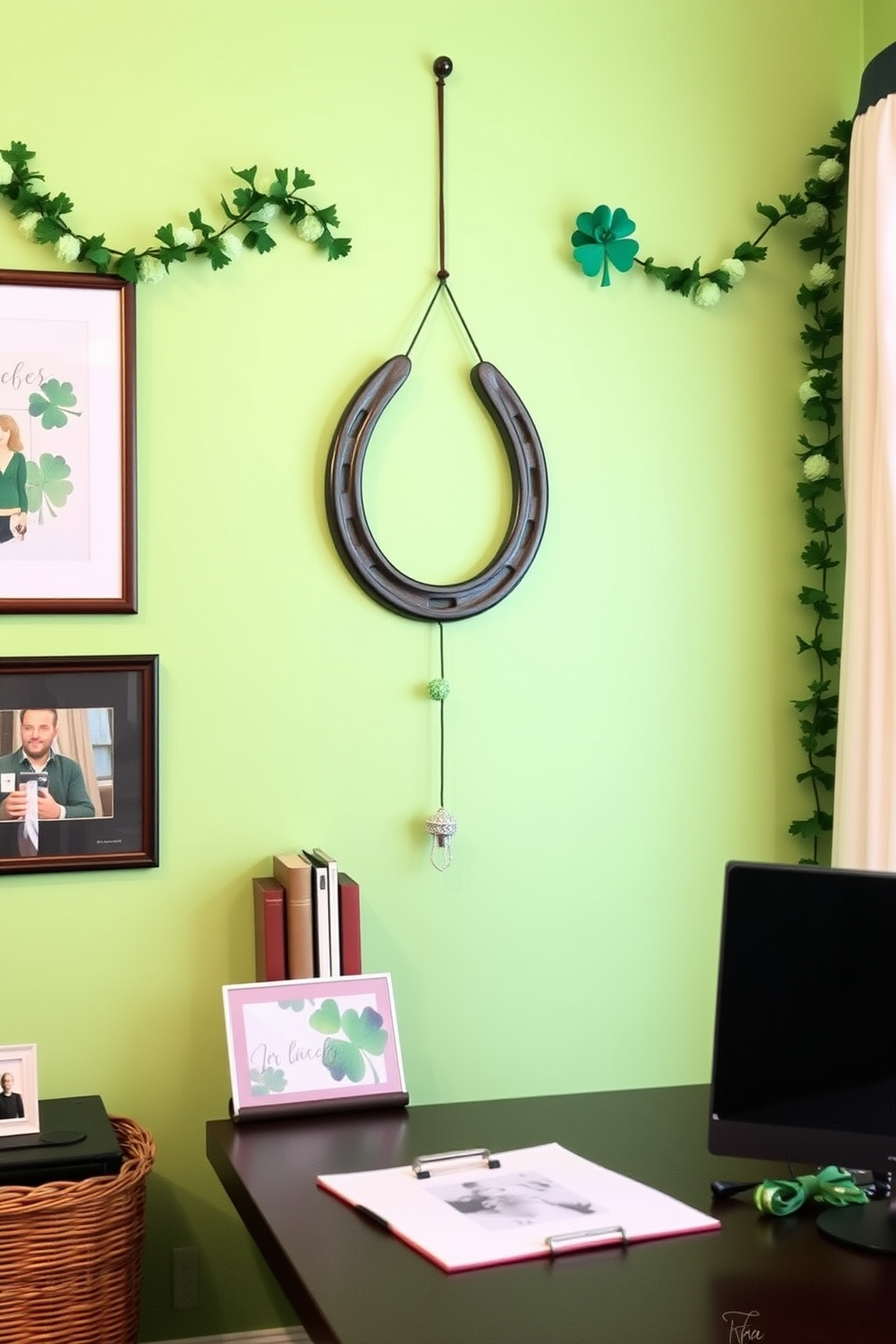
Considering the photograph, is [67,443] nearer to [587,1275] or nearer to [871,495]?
[871,495]

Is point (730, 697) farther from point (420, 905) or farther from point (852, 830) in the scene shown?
point (420, 905)

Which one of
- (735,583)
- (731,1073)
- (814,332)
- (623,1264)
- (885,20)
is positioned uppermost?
(885,20)

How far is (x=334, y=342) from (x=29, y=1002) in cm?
126

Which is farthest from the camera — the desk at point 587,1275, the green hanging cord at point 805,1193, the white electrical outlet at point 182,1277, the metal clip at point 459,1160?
the white electrical outlet at point 182,1277

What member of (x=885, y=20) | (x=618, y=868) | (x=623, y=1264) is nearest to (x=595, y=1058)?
(x=618, y=868)

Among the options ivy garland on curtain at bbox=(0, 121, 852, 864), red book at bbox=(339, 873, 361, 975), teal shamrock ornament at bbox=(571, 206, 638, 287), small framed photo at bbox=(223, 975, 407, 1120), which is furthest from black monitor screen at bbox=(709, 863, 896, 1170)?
teal shamrock ornament at bbox=(571, 206, 638, 287)

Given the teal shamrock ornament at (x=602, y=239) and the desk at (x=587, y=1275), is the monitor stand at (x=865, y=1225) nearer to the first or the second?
the desk at (x=587, y=1275)

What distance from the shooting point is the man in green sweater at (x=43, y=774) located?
2.40 meters

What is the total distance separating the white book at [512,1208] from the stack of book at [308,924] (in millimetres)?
546

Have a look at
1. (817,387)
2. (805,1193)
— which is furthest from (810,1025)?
(817,387)

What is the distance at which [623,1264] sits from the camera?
1.52 metres

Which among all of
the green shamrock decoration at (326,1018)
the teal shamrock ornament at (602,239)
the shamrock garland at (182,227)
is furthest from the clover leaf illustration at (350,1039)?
the teal shamrock ornament at (602,239)

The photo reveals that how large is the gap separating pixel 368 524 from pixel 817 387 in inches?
36.7

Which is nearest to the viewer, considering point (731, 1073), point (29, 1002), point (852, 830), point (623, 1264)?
point (623, 1264)
